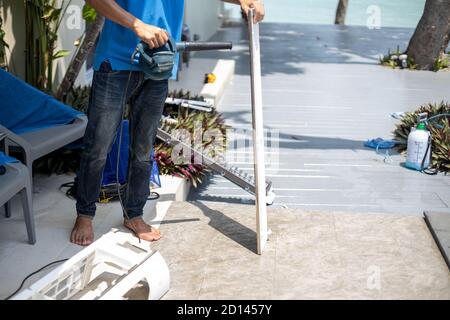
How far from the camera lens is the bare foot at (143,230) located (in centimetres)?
445

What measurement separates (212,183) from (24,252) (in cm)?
226

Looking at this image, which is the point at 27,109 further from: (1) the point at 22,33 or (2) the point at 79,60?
(1) the point at 22,33

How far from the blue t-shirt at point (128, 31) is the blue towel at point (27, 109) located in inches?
54.7

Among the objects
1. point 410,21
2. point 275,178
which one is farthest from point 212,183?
point 410,21

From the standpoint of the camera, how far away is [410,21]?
24.4 m

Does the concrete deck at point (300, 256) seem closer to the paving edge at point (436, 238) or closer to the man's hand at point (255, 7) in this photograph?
the paving edge at point (436, 238)

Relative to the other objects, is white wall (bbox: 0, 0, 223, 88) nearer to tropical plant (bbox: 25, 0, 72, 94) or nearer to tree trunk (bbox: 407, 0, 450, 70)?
tropical plant (bbox: 25, 0, 72, 94)

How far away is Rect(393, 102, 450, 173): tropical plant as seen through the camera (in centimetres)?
656

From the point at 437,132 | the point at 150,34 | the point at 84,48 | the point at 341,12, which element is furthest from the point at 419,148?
the point at 341,12

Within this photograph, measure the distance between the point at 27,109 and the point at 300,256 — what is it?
2.34 meters

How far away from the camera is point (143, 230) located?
14.7 feet

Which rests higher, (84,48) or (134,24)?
(134,24)

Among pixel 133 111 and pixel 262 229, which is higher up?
pixel 133 111
